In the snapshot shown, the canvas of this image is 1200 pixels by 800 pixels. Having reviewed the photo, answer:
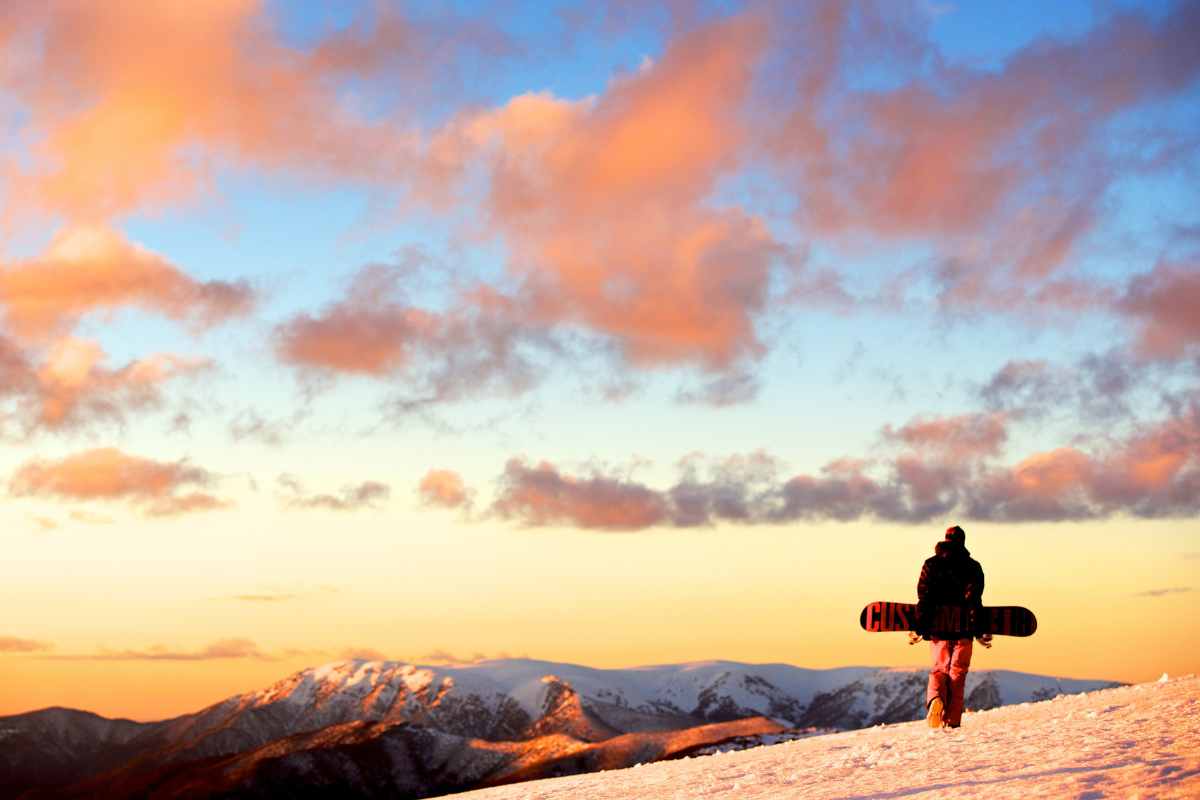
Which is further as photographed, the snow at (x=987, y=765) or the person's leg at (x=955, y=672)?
the person's leg at (x=955, y=672)

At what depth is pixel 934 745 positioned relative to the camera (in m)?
17.5

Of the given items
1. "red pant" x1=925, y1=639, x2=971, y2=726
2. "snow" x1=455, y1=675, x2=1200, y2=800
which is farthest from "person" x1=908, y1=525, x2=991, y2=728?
"snow" x1=455, y1=675, x2=1200, y2=800

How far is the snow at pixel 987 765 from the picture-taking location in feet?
40.9

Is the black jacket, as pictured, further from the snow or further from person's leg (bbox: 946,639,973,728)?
the snow

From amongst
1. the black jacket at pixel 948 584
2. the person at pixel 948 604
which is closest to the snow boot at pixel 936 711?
the person at pixel 948 604

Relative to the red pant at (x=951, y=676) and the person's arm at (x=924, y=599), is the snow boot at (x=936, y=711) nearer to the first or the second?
the red pant at (x=951, y=676)

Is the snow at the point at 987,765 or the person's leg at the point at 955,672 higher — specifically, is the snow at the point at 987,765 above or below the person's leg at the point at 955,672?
below

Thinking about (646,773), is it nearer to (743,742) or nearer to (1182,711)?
(1182,711)

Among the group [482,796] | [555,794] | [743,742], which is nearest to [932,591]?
[555,794]

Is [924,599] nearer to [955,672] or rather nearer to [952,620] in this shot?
[952,620]

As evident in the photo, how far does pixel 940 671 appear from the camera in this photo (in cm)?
2072

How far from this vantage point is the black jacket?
20.7m

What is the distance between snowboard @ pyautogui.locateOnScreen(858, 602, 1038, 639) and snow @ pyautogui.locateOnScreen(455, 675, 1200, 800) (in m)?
1.85

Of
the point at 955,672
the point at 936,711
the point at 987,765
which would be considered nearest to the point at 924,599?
the point at 955,672
